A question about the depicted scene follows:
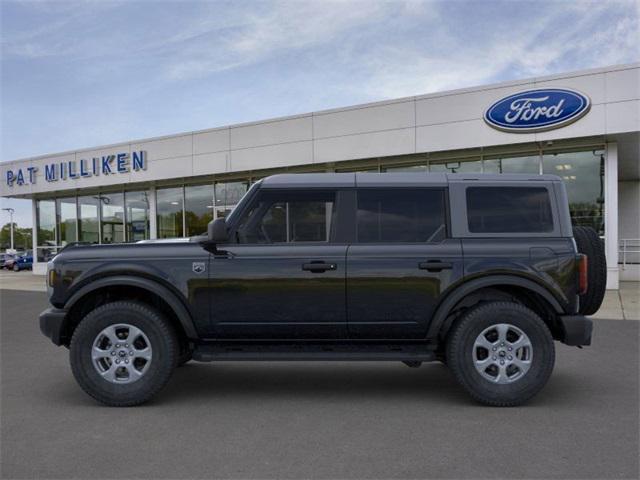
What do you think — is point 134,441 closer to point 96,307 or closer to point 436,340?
point 96,307

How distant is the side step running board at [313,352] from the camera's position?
4.51 metres

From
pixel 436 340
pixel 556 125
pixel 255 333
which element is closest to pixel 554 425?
pixel 436 340

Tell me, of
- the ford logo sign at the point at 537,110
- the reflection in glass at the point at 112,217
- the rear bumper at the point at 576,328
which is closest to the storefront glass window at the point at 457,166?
the ford logo sign at the point at 537,110

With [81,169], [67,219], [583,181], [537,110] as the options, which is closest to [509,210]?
[537,110]

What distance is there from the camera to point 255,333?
4566 mm

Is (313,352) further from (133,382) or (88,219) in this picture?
(88,219)

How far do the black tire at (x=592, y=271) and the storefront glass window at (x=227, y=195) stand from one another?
15.0 meters

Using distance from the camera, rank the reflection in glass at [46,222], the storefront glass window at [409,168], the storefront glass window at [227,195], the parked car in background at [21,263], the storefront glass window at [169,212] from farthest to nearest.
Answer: the parked car in background at [21,263], the reflection in glass at [46,222], the storefront glass window at [169,212], the storefront glass window at [227,195], the storefront glass window at [409,168]

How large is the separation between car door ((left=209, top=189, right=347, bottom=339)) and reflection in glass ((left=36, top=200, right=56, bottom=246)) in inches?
921

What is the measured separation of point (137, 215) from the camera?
2214cm

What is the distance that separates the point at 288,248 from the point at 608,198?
451 inches

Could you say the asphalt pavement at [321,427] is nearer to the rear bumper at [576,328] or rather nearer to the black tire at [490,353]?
the black tire at [490,353]

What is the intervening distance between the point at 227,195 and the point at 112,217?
21.6ft

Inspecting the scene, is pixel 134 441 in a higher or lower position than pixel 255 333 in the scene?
lower
